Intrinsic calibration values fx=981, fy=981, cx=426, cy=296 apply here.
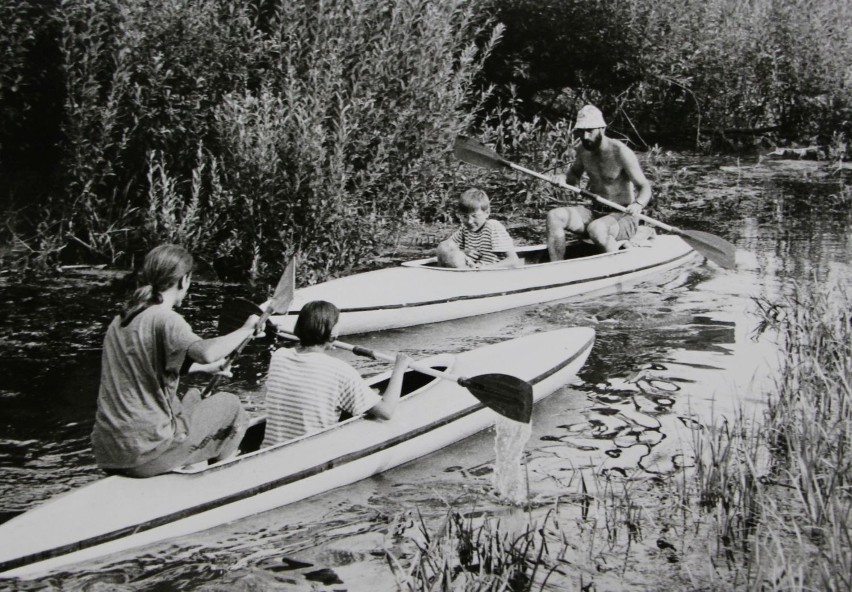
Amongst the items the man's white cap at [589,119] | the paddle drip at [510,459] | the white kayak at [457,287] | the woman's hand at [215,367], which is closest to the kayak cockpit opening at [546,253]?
the white kayak at [457,287]

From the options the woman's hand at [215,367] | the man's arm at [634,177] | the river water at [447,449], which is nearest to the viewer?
the river water at [447,449]

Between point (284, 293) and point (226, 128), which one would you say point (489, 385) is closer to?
point (284, 293)

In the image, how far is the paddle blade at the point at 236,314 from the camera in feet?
18.1

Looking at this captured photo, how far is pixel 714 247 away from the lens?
9289 mm

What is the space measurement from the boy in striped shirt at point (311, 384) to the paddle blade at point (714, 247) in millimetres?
5209

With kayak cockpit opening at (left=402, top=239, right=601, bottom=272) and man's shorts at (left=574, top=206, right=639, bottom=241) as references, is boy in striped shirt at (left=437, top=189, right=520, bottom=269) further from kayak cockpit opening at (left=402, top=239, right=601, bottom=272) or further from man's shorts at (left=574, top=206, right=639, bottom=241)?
man's shorts at (left=574, top=206, right=639, bottom=241)

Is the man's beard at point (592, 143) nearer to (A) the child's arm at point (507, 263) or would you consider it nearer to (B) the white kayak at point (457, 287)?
(B) the white kayak at point (457, 287)

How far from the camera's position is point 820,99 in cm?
1488

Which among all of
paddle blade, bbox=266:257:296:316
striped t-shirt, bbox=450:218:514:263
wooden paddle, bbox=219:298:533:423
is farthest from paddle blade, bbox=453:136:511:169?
wooden paddle, bbox=219:298:533:423

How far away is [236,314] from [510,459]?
176cm

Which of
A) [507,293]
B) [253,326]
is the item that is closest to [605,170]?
[507,293]

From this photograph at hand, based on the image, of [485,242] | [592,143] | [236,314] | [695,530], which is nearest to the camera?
[695,530]

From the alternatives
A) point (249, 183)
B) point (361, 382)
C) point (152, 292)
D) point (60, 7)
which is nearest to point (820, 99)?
point (249, 183)

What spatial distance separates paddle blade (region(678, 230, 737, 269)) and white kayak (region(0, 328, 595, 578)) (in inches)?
140
